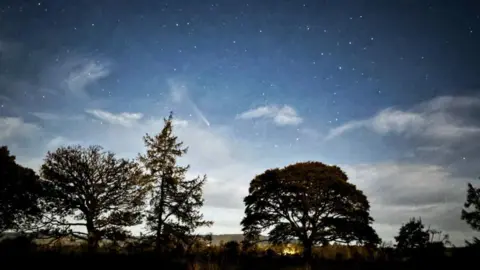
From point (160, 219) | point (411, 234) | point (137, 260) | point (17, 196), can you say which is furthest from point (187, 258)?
point (17, 196)

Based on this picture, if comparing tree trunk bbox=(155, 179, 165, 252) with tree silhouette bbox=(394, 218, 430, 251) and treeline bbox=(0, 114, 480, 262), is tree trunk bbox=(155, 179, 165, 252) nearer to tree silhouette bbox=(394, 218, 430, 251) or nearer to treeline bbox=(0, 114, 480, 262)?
treeline bbox=(0, 114, 480, 262)

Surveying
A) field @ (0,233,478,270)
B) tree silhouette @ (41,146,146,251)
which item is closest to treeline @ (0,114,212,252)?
tree silhouette @ (41,146,146,251)

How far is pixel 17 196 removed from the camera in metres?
26.3

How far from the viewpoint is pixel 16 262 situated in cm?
539

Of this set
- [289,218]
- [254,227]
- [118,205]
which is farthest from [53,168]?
[289,218]

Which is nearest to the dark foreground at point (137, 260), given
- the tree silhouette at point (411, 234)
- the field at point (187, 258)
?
the field at point (187, 258)

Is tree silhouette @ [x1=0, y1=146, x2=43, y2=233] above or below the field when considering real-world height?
above

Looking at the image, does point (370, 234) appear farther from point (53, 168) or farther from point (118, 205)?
point (53, 168)

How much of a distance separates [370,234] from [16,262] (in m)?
29.9

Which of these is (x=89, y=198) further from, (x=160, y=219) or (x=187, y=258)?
(x=187, y=258)

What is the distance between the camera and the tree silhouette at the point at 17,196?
2541 cm

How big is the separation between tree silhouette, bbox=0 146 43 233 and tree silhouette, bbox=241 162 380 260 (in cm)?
2046

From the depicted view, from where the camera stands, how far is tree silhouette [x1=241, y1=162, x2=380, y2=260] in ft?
94.7

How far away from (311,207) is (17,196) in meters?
28.4
